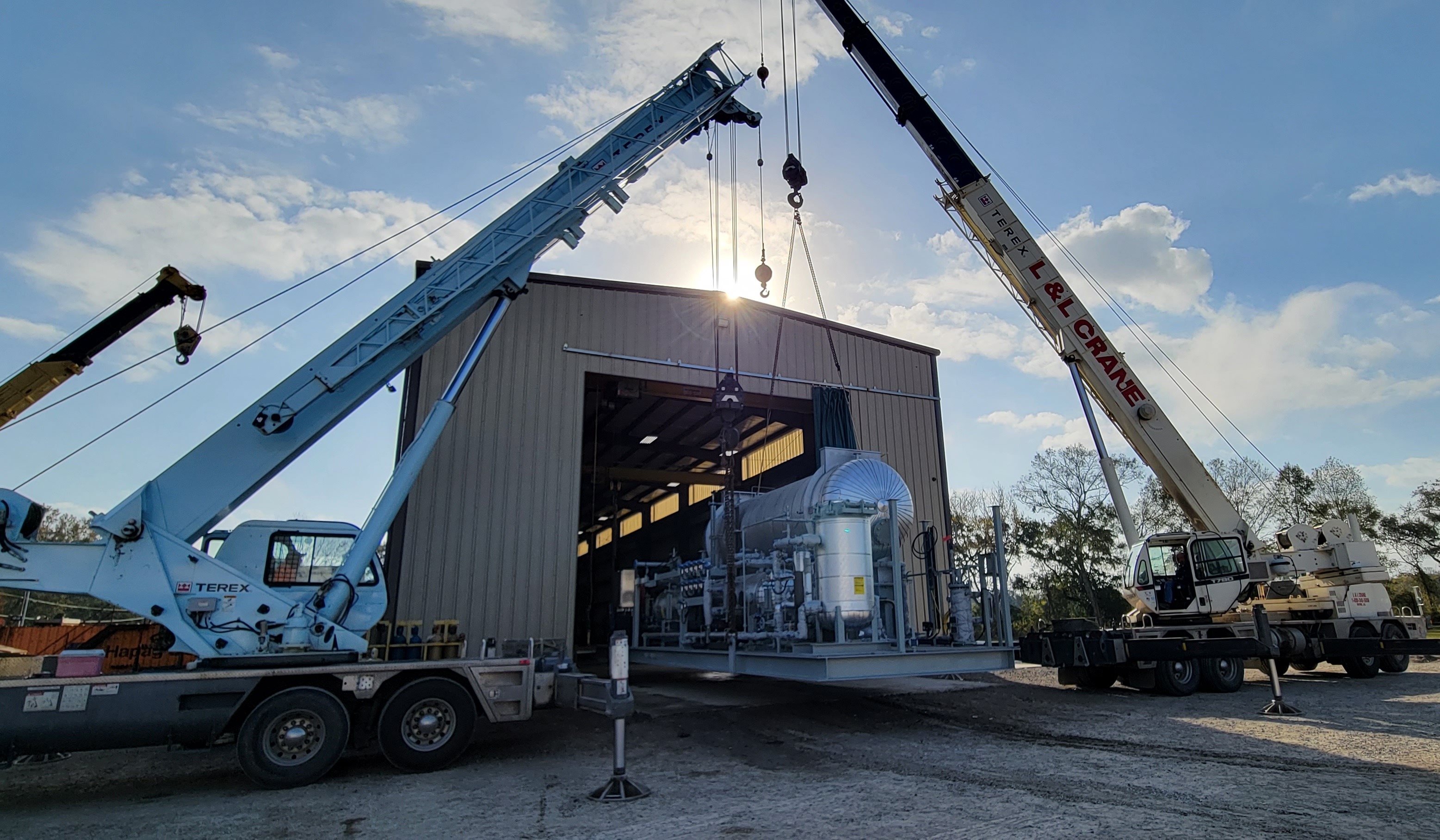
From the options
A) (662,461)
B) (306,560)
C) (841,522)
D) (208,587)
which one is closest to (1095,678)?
(841,522)

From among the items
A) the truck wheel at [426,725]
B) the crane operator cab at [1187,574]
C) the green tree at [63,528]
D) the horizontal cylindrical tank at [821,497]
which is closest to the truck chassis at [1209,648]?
the crane operator cab at [1187,574]

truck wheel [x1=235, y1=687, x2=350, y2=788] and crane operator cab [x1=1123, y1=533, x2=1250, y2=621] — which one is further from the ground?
crane operator cab [x1=1123, y1=533, x2=1250, y2=621]

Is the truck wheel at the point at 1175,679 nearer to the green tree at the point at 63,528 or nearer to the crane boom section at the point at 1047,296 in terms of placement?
the crane boom section at the point at 1047,296

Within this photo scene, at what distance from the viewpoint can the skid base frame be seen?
9305 millimetres

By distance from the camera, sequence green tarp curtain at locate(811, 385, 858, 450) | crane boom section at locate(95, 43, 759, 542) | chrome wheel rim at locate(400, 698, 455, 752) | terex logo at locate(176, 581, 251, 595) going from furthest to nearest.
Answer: green tarp curtain at locate(811, 385, 858, 450), crane boom section at locate(95, 43, 759, 542), chrome wheel rim at locate(400, 698, 455, 752), terex logo at locate(176, 581, 251, 595)

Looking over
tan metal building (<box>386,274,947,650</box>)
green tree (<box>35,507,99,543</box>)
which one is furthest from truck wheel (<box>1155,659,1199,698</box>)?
green tree (<box>35,507,99,543</box>)

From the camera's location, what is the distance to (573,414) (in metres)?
16.4

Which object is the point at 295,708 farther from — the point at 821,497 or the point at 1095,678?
the point at 1095,678

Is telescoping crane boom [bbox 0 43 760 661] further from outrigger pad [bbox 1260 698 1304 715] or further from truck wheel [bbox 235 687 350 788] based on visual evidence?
outrigger pad [bbox 1260 698 1304 715]

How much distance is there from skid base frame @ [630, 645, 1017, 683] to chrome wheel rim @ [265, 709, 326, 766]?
18.2ft

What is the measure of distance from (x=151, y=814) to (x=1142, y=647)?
14.4m

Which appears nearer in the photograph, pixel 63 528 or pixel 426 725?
pixel 426 725

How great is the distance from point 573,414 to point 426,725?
8.65 meters

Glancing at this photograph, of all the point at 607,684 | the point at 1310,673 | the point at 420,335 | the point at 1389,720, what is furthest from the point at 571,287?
the point at 1310,673
